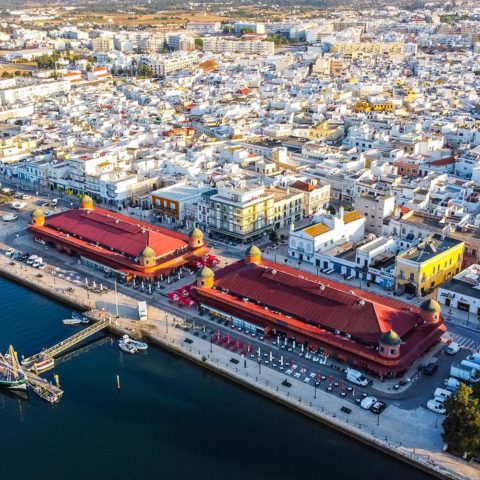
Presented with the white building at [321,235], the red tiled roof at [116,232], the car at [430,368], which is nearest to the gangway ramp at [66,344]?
the red tiled roof at [116,232]

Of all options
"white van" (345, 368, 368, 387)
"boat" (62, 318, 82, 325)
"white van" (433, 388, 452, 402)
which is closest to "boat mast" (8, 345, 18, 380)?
"boat" (62, 318, 82, 325)

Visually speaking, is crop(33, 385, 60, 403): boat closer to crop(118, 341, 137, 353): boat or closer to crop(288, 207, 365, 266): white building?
crop(118, 341, 137, 353): boat

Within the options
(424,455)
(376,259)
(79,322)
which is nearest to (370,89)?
(376,259)

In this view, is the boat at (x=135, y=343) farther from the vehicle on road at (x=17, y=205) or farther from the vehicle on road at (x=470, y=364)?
the vehicle on road at (x=17, y=205)

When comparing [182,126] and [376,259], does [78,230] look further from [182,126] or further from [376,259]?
[182,126]

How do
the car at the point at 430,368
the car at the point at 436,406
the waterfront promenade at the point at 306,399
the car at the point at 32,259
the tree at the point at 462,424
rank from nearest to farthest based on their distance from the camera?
the tree at the point at 462,424
the waterfront promenade at the point at 306,399
the car at the point at 436,406
the car at the point at 430,368
the car at the point at 32,259

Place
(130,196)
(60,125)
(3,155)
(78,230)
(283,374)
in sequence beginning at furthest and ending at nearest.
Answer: (60,125) → (3,155) → (130,196) → (78,230) → (283,374)
